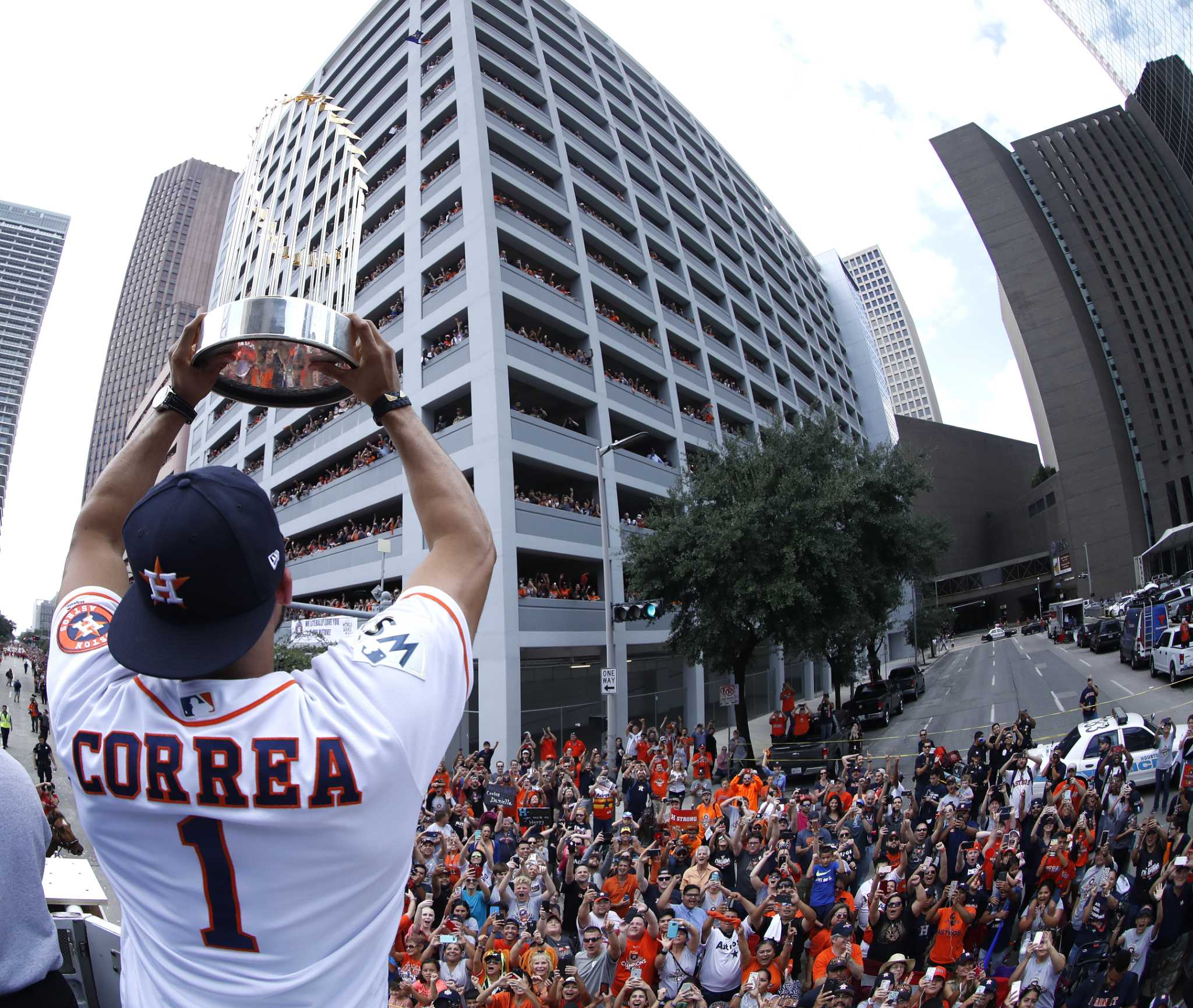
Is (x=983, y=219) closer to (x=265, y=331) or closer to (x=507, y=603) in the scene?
(x=507, y=603)

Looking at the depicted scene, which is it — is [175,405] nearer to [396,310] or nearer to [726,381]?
[396,310]


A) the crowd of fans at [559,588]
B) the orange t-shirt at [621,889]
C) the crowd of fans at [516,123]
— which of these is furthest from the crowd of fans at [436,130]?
the orange t-shirt at [621,889]

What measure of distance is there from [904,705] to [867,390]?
45.3 m

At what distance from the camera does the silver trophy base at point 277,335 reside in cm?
189

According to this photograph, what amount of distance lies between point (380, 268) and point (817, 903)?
28788 mm

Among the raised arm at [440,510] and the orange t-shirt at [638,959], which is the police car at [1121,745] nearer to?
the orange t-shirt at [638,959]

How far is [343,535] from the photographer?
29.2 metres

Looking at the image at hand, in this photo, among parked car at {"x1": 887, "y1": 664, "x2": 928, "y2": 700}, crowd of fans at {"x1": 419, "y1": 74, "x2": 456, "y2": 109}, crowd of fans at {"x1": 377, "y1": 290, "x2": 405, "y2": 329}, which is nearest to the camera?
crowd of fans at {"x1": 377, "y1": 290, "x2": 405, "y2": 329}

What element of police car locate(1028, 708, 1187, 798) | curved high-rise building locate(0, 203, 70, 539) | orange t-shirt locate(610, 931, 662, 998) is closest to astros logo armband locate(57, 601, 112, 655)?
orange t-shirt locate(610, 931, 662, 998)

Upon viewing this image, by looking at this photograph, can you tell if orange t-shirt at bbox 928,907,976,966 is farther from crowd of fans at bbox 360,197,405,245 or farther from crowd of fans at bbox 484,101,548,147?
crowd of fans at bbox 484,101,548,147

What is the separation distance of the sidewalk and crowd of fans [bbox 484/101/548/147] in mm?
27571

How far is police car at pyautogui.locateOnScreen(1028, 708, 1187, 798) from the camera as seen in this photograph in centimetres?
1466

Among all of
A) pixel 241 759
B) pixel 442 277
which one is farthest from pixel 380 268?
pixel 241 759

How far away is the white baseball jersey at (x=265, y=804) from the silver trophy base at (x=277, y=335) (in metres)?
0.92
